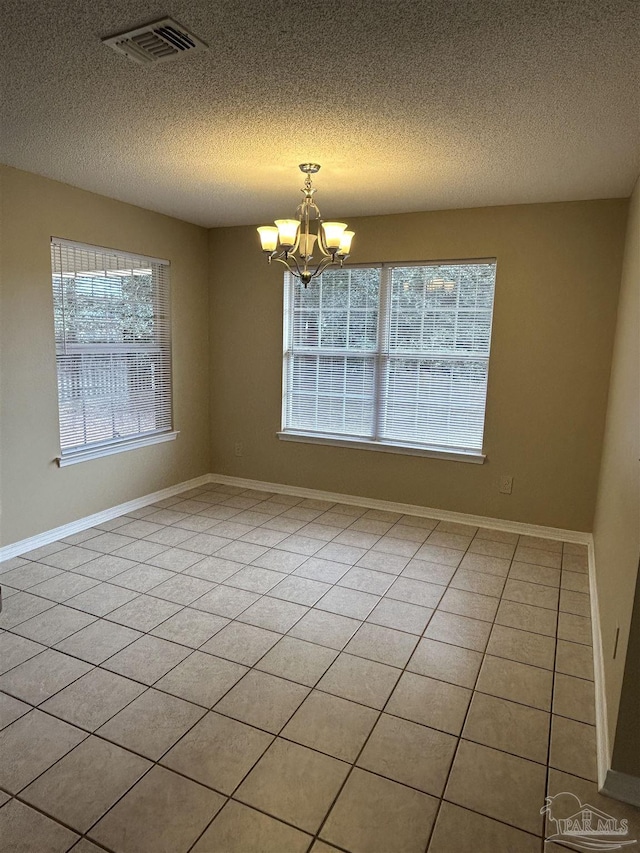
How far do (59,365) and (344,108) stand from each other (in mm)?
2479

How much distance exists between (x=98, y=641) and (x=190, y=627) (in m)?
0.42

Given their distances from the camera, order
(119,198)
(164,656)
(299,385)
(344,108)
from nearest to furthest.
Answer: (344,108) < (164,656) < (119,198) < (299,385)

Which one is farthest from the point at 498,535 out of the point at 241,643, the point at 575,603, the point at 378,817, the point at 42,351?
the point at 42,351

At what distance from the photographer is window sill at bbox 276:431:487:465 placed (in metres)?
4.10

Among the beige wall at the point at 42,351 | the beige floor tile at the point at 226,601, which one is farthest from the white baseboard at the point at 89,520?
the beige floor tile at the point at 226,601

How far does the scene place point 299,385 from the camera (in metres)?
4.70

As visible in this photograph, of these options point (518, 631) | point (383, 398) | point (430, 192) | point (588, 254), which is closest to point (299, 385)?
point (383, 398)

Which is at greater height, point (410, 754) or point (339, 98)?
point (339, 98)

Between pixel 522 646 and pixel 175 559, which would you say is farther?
pixel 175 559

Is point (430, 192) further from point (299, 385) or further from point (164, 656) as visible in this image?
point (164, 656)

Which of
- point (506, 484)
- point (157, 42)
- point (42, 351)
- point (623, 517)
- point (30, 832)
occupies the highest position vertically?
point (157, 42)

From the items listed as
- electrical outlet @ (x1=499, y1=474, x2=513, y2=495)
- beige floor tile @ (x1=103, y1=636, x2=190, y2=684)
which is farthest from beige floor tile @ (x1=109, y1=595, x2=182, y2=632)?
electrical outlet @ (x1=499, y1=474, x2=513, y2=495)

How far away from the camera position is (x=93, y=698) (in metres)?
2.09

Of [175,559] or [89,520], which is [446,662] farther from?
[89,520]
